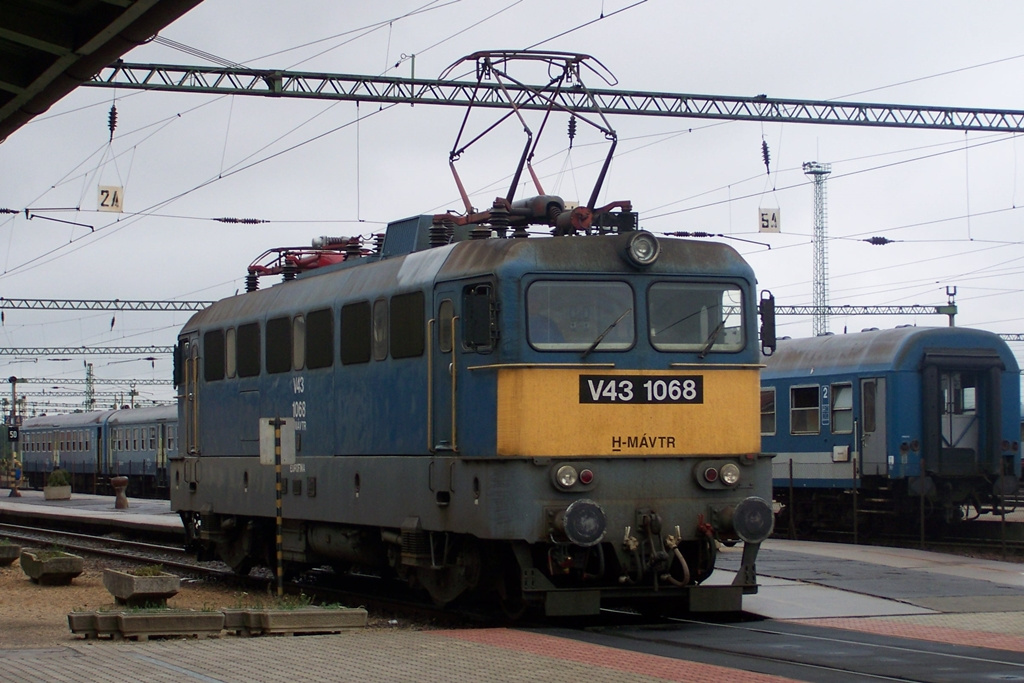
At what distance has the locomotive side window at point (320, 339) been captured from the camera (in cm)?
1656

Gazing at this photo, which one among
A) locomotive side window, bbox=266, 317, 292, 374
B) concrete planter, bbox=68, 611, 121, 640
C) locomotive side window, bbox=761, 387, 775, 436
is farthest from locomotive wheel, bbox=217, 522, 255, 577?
locomotive side window, bbox=761, 387, 775, 436

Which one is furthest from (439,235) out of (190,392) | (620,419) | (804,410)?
(804,410)

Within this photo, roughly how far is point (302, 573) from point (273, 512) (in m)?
2.62

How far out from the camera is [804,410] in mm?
26422

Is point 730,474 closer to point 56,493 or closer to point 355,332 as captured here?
point 355,332

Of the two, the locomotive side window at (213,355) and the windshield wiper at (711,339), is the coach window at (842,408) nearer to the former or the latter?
the locomotive side window at (213,355)

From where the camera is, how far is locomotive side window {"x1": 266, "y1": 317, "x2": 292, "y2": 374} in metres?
17.7

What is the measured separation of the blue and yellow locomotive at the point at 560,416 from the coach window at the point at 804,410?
40.3 feet

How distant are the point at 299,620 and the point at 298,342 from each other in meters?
5.26

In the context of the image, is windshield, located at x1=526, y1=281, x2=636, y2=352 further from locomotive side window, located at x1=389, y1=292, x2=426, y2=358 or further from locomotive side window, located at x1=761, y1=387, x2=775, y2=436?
locomotive side window, located at x1=761, y1=387, x2=775, y2=436

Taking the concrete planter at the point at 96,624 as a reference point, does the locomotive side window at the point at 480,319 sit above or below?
above

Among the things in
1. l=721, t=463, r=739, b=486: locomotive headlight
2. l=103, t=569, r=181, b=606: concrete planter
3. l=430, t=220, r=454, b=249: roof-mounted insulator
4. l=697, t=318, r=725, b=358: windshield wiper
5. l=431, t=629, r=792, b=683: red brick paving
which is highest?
l=430, t=220, r=454, b=249: roof-mounted insulator

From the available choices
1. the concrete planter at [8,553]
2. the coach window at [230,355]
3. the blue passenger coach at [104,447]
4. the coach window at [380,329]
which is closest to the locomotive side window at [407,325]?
the coach window at [380,329]

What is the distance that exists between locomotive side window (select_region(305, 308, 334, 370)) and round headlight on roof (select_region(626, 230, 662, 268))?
432cm
